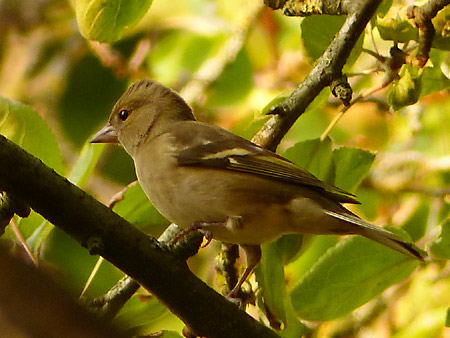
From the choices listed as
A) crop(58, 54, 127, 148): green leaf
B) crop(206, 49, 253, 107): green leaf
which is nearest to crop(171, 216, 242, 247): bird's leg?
crop(206, 49, 253, 107): green leaf

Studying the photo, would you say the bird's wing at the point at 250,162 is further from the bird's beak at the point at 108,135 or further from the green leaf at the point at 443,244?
the bird's beak at the point at 108,135

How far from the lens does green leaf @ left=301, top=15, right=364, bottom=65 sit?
1.96 m

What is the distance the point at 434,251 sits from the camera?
1.83m

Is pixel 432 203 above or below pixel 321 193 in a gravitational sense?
above

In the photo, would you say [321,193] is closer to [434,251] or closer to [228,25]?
[434,251]

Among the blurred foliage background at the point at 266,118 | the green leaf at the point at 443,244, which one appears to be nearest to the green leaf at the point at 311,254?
the blurred foliage background at the point at 266,118

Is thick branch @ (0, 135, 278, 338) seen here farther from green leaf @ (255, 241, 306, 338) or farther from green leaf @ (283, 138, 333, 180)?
green leaf @ (283, 138, 333, 180)

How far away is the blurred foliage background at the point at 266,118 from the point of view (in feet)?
6.25

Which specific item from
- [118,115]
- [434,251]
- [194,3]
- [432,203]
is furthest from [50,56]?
[434,251]

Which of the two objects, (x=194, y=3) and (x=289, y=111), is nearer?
(x=289, y=111)

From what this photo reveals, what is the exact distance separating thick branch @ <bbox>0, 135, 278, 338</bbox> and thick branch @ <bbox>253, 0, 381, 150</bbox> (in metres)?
0.57

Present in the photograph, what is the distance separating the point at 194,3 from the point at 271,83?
0.64 meters

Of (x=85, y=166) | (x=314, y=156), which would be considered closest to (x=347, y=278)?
(x=314, y=156)

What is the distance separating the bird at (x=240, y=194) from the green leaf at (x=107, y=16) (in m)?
0.52
